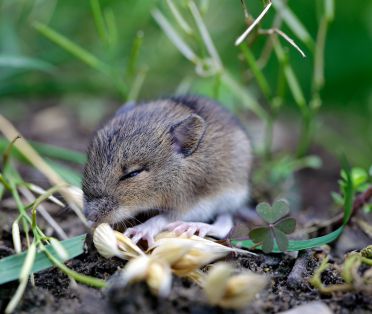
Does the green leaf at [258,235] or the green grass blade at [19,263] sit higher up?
the green grass blade at [19,263]

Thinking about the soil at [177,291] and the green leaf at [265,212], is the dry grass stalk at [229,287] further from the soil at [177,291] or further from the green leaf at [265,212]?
the green leaf at [265,212]

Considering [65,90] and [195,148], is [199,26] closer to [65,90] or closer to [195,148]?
[195,148]

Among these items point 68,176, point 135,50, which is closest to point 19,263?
point 68,176

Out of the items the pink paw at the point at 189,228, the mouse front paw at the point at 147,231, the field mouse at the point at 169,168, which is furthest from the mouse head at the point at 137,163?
the pink paw at the point at 189,228

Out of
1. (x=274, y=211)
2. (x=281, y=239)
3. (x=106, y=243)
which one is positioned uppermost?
(x=106, y=243)

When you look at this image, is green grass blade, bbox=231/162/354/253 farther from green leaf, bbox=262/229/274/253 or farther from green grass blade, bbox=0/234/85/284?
green grass blade, bbox=0/234/85/284

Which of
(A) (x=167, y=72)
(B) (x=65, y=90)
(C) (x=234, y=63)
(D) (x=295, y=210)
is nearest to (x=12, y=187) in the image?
(D) (x=295, y=210)

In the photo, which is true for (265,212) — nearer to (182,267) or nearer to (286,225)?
(286,225)

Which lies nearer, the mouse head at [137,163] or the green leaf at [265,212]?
the green leaf at [265,212]
